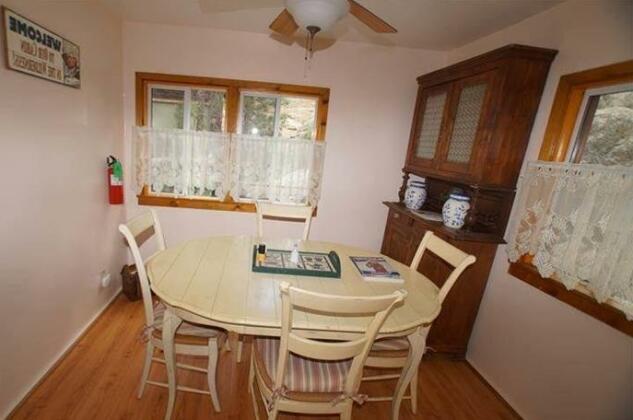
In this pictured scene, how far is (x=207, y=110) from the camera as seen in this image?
265cm

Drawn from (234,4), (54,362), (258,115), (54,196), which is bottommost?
(54,362)

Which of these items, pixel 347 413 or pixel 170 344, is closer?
pixel 347 413

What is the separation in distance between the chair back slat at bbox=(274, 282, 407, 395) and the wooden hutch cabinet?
43.0 inches

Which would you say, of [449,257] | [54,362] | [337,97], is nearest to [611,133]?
[449,257]

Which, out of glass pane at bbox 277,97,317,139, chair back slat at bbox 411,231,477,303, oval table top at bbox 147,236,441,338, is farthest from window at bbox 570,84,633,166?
glass pane at bbox 277,97,317,139

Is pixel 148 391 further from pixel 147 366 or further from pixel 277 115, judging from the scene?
pixel 277 115

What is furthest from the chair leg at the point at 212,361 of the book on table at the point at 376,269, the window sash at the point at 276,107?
the window sash at the point at 276,107

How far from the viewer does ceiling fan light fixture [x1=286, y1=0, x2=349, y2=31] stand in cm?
118

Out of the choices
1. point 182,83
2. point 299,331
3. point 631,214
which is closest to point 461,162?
point 631,214

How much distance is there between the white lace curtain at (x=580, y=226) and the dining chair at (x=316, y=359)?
0.99 m

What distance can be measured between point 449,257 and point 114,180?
8.10 ft

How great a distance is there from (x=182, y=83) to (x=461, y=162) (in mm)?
2334

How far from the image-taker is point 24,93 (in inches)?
58.0

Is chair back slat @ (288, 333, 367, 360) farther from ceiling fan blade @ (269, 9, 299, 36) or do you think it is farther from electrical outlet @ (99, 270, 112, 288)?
electrical outlet @ (99, 270, 112, 288)
